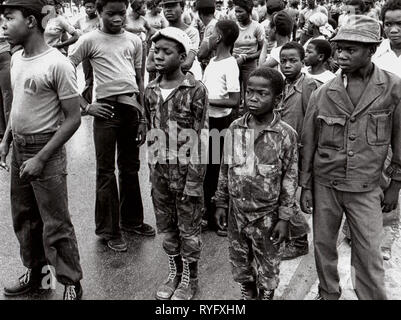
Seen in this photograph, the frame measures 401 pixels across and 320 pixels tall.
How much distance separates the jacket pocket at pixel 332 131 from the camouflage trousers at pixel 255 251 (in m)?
0.60

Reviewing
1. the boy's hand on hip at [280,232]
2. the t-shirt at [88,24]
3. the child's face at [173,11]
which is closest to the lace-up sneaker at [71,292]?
the boy's hand on hip at [280,232]

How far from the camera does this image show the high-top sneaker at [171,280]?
11.6ft

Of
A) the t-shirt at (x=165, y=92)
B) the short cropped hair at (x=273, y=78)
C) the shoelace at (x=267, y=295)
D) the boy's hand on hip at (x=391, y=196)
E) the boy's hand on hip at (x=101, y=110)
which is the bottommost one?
the shoelace at (x=267, y=295)

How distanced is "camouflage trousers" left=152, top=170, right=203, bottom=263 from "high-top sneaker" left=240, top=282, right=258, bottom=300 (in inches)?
18.0

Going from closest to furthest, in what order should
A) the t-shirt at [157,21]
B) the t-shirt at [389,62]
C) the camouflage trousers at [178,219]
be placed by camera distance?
the camouflage trousers at [178,219], the t-shirt at [389,62], the t-shirt at [157,21]

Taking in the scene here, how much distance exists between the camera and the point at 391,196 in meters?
3.11

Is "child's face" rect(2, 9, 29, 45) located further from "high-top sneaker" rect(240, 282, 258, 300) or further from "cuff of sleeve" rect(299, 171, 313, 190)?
"high-top sneaker" rect(240, 282, 258, 300)

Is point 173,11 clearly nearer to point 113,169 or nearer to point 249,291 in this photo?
point 113,169

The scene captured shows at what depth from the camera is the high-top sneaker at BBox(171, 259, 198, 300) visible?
3521 mm

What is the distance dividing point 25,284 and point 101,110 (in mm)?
1542

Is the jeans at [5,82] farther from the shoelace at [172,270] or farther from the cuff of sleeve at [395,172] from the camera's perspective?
the cuff of sleeve at [395,172]

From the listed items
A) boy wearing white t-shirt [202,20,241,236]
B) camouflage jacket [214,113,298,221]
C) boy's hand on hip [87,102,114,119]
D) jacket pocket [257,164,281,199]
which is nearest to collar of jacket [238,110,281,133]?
camouflage jacket [214,113,298,221]

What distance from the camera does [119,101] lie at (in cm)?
416
